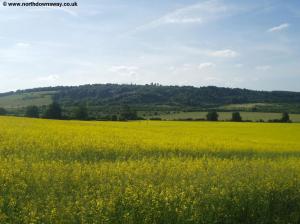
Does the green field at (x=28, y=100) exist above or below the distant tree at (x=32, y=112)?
above

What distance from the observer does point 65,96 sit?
125625mm

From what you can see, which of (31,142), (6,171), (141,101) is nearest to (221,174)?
(6,171)

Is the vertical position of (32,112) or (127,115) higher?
(32,112)

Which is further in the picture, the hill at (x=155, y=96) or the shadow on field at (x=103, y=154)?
the hill at (x=155, y=96)

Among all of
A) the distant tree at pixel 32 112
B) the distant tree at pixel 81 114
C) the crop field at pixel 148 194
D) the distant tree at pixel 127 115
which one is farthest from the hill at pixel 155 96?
the crop field at pixel 148 194

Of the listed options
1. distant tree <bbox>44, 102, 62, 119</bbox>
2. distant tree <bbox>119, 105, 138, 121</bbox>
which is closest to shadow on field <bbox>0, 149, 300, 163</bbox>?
distant tree <bbox>119, 105, 138, 121</bbox>

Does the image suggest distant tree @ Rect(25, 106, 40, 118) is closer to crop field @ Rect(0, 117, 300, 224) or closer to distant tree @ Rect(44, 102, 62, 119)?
distant tree @ Rect(44, 102, 62, 119)

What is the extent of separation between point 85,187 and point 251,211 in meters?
3.79

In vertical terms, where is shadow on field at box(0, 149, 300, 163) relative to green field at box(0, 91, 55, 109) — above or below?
below

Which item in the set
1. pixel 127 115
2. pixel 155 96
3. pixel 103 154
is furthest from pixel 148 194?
pixel 155 96

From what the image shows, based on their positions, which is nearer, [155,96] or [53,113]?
[53,113]

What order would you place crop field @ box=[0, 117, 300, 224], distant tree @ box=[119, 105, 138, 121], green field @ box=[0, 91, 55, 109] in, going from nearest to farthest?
crop field @ box=[0, 117, 300, 224] < distant tree @ box=[119, 105, 138, 121] < green field @ box=[0, 91, 55, 109]

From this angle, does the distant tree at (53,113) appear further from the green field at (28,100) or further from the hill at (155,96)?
the hill at (155,96)

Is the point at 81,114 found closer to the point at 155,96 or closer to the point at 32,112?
the point at 32,112
